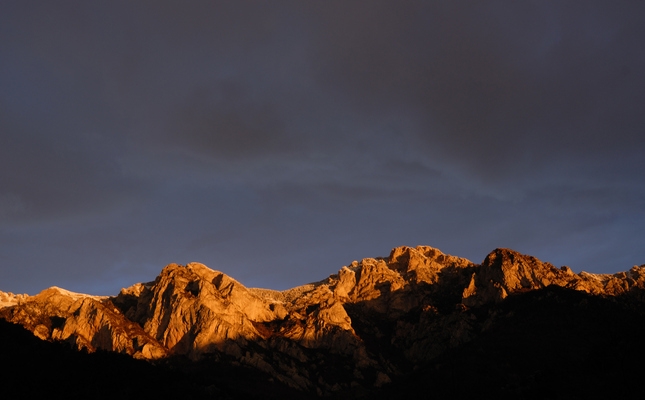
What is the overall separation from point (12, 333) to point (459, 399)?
11641 centimetres

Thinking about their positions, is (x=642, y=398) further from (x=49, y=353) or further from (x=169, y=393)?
(x=49, y=353)

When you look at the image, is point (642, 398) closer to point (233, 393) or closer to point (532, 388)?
point (532, 388)

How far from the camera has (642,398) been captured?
159875 millimetres

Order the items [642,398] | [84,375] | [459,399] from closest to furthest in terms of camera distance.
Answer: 1. [642,398]
2. [84,375]
3. [459,399]

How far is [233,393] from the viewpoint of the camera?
196625 mm

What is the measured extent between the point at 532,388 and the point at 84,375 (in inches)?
4194

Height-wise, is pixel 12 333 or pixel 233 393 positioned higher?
pixel 12 333

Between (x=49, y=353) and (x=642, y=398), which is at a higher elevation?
(x=49, y=353)

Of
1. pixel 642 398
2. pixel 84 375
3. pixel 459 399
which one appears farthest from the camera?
pixel 459 399

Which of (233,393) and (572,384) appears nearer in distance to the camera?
(572,384)

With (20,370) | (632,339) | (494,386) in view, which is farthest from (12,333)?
(632,339)

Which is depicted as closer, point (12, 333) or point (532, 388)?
point (532, 388)

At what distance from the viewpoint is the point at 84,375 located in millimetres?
174625

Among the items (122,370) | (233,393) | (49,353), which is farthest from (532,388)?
(49,353)
